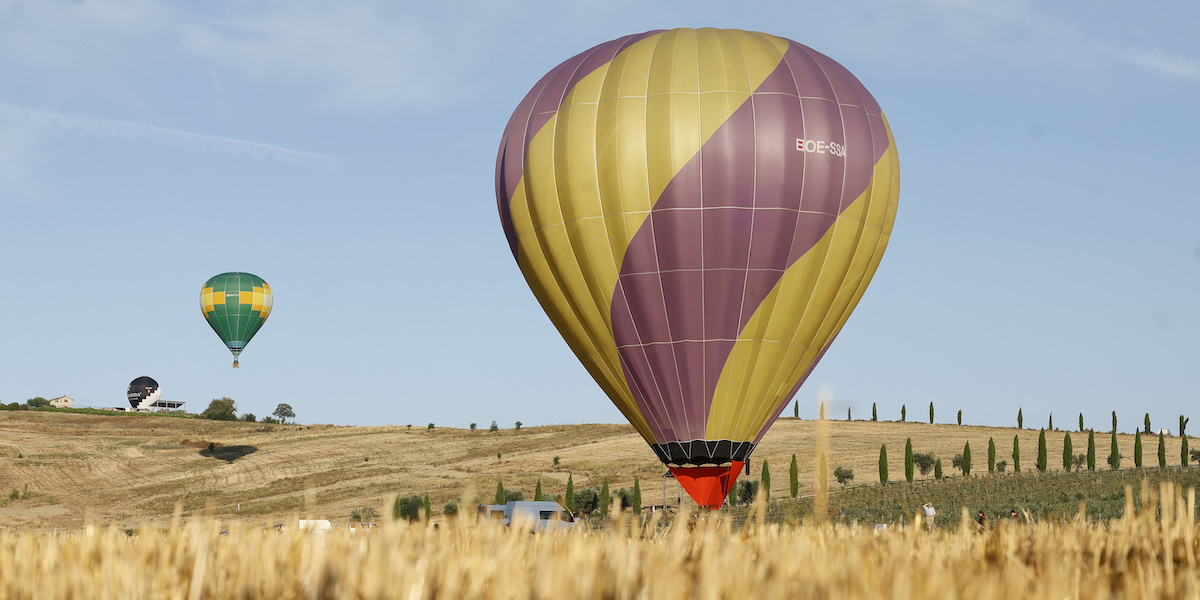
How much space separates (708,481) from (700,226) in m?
5.76

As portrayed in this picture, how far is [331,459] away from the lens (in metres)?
92.9

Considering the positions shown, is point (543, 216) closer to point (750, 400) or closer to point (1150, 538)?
point (750, 400)

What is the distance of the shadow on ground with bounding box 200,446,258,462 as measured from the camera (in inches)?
3757

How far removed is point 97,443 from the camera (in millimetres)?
98562

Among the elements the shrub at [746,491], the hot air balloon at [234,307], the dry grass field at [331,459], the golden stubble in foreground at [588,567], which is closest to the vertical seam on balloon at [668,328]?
the golden stubble in foreground at [588,567]

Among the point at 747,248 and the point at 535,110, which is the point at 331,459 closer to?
the point at 535,110

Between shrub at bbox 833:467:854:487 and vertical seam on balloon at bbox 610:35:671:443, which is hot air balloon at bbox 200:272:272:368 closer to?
shrub at bbox 833:467:854:487

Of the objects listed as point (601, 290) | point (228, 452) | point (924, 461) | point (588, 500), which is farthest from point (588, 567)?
point (228, 452)

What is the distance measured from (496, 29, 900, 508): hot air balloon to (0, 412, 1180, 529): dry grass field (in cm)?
4216

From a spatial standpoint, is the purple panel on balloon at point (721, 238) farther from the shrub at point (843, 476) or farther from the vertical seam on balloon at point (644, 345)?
the shrub at point (843, 476)

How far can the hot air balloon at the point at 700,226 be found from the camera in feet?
78.3

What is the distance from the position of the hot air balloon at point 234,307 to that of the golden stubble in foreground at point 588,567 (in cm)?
7211

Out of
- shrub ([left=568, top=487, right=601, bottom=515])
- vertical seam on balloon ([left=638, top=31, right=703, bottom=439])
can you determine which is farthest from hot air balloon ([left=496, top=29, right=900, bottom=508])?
shrub ([left=568, top=487, right=601, bottom=515])

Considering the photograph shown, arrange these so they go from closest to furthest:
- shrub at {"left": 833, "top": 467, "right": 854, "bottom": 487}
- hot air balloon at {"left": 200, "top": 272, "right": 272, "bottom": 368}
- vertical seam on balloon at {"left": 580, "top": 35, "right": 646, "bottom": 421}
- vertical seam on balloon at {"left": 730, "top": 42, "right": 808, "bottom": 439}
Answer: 1. vertical seam on balloon at {"left": 580, "top": 35, "right": 646, "bottom": 421}
2. vertical seam on balloon at {"left": 730, "top": 42, "right": 808, "bottom": 439}
3. hot air balloon at {"left": 200, "top": 272, "right": 272, "bottom": 368}
4. shrub at {"left": 833, "top": 467, "right": 854, "bottom": 487}
